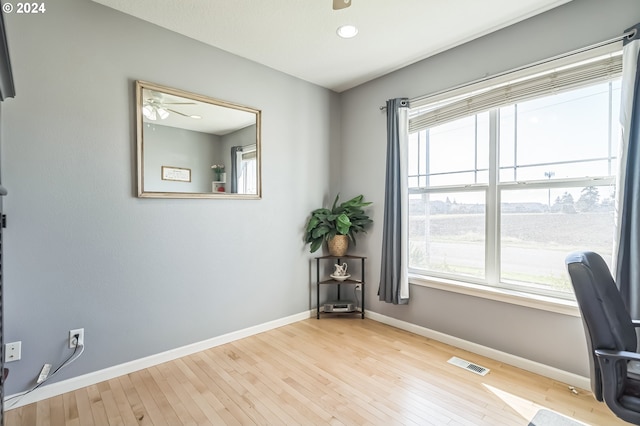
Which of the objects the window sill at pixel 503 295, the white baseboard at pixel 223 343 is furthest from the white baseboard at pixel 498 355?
the window sill at pixel 503 295

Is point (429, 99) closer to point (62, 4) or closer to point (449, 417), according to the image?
point (449, 417)

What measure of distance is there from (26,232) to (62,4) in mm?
1500

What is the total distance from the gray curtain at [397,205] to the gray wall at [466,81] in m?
0.17

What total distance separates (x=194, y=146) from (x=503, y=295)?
2.78 m

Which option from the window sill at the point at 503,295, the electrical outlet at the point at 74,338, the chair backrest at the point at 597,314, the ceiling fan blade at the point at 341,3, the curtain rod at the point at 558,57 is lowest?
the electrical outlet at the point at 74,338

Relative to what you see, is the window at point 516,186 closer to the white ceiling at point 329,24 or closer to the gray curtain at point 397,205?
the gray curtain at point 397,205

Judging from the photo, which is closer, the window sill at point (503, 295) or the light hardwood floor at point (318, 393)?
the light hardwood floor at point (318, 393)

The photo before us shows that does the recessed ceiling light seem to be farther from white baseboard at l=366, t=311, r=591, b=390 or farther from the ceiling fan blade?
white baseboard at l=366, t=311, r=591, b=390

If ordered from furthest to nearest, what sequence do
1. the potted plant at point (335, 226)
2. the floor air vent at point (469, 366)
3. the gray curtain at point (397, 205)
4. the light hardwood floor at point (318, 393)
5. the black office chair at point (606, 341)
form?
1. the potted plant at point (335, 226)
2. the gray curtain at point (397, 205)
3. the floor air vent at point (469, 366)
4. the light hardwood floor at point (318, 393)
5. the black office chair at point (606, 341)

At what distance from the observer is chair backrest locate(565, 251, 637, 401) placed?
1.26 meters

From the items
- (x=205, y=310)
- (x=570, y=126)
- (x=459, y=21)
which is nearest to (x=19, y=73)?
(x=205, y=310)

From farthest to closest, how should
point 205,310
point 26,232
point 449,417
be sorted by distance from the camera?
1. point 205,310
2. point 26,232
3. point 449,417

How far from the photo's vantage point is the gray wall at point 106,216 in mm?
1896

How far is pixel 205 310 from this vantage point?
2.66 meters
